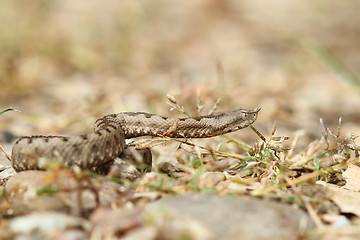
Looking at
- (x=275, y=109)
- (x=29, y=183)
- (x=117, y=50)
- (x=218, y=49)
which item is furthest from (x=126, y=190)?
(x=218, y=49)

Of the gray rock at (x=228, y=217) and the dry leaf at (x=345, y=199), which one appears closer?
the gray rock at (x=228, y=217)

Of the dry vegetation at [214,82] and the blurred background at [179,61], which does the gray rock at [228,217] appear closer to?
the dry vegetation at [214,82]

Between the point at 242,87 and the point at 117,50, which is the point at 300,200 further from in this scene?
the point at 117,50

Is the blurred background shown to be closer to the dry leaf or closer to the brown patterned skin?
the brown patterned skin

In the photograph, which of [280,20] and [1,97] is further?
[280,20]

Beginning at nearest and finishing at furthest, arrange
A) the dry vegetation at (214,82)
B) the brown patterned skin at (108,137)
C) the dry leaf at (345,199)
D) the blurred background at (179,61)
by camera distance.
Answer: the dry leaf at (345,199), the brown patterned skin at (108,137), the dry vegetation at (214,82), the blurred background at (179,61)

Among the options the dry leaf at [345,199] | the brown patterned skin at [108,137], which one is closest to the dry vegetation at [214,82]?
the dry leaf at [345,199]

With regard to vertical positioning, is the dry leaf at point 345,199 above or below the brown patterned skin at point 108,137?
below
